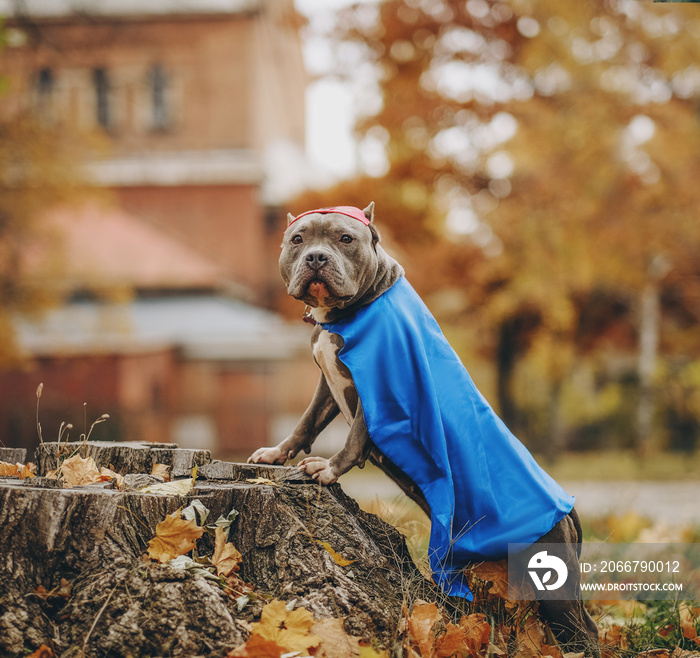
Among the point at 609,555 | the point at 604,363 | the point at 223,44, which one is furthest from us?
the point at 223,44

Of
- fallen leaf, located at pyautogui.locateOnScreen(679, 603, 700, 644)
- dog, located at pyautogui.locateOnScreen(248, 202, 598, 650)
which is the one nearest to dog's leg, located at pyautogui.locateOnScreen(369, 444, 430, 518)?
dog, located at pyautogui.locateOnScreen(248, 202, 598, 650)

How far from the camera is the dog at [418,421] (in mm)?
2748

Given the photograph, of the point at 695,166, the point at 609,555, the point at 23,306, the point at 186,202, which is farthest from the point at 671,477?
the point at 186,202

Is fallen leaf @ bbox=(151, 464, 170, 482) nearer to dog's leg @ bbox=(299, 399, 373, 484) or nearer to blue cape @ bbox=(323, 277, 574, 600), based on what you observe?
dog's leg @ bbox=(299, 399, 373, 484)

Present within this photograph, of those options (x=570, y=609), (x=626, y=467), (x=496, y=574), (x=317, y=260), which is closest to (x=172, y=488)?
(x=317, y=260)

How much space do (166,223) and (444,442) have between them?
18.7 m

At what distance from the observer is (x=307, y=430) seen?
3.13 m

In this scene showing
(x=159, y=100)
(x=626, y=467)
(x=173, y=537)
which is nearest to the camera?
(x=173, y=537)

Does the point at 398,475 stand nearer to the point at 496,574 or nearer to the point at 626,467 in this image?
the point at 496,574

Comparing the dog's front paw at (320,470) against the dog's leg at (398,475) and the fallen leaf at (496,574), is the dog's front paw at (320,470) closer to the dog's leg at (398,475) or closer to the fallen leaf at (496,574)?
the dog's leg at (398,475)

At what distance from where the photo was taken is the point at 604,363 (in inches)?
678

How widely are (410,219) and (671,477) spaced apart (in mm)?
6293

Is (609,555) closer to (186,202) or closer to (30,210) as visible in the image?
(30,210)

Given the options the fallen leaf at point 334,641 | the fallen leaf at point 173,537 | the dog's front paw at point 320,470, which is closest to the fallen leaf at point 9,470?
the fallen leaf at point 173,537
